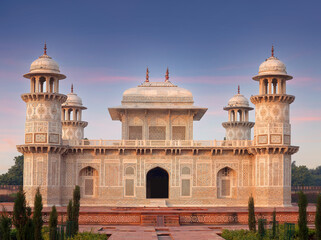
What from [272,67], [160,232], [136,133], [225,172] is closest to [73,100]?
[136,133]

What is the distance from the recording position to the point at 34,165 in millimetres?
31266

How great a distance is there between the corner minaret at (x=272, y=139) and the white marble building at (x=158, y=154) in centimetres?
6

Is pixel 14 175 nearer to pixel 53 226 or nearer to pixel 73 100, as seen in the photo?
pixel 73 100

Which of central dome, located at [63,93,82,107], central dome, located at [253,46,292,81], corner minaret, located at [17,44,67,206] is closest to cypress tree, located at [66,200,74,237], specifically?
corner minaret, located at [17,44,67,206]

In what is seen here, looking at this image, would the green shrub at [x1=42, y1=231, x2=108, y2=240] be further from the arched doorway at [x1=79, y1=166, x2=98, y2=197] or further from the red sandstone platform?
the arched doorway at [x1=79, y1=166, x2=98, y2=197]

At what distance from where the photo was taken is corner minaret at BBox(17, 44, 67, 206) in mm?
31219

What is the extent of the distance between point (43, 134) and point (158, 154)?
7101 mm

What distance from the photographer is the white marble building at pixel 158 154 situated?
104 feet

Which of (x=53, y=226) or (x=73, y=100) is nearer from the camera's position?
(x=53, y=226)

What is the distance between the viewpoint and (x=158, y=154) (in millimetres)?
33719

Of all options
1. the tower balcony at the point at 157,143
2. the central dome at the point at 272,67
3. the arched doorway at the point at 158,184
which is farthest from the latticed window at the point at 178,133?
the central dome at the point at 272,67

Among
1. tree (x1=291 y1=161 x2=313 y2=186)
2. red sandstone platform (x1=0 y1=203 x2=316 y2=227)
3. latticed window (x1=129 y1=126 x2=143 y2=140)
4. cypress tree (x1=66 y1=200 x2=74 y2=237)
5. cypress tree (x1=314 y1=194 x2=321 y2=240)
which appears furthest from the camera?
tree (x1=291 y1=161 x2=313 y2=186)

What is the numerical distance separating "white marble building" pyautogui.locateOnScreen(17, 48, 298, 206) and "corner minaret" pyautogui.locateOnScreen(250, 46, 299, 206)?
0.06 metres

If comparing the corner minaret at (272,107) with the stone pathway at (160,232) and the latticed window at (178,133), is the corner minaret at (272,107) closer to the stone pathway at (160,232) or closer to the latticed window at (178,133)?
the latticed window at (178,133)
